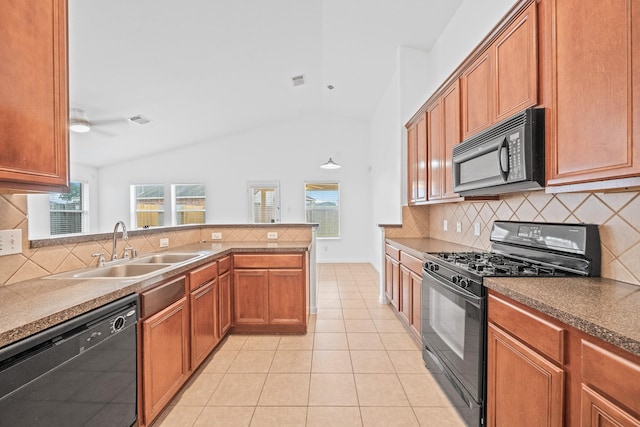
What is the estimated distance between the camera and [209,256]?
90.7 inches

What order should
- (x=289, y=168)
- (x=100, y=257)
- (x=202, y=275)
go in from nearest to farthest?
(x=100, y=257) → (x=202, y=275) → (x=289, y=168)

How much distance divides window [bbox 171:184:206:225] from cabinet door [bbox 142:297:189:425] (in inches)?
226

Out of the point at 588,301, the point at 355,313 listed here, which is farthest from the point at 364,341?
the point at 588,301

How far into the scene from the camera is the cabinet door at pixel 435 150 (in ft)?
8.93

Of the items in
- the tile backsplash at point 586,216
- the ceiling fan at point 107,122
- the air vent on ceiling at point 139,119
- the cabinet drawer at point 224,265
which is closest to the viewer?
the tile backsplash at point 586,216

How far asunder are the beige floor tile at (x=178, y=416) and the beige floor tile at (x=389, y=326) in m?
1.88

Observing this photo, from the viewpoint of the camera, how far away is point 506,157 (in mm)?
1606

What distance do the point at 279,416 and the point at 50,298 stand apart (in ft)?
4.51

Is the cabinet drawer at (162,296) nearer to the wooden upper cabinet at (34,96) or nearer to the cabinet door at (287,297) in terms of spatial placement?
the wooden upper cabinet at (34,96)

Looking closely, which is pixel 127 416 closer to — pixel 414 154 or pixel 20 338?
pixel 20 338

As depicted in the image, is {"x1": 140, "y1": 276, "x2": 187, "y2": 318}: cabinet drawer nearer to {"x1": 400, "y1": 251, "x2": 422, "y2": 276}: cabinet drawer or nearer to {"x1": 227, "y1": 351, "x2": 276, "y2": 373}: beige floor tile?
{"x1": 227, "y1": 351, "x2": 276, "y2": 373}: beige floor tile

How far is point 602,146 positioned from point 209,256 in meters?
2.43

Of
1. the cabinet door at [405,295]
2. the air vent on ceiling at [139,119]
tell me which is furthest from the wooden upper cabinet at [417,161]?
the air vent on ceiling at [139,119]

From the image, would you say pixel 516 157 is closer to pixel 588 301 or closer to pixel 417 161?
pixel 588 301
